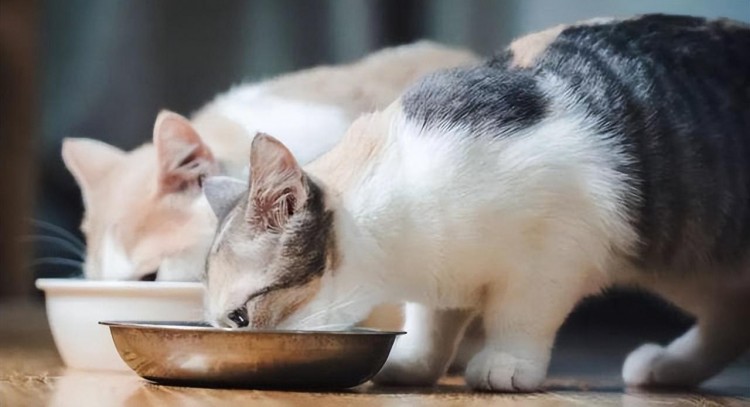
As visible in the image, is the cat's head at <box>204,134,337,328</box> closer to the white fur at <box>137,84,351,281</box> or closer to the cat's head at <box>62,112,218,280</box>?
the cat's head at <box>62,112,218,280</box>

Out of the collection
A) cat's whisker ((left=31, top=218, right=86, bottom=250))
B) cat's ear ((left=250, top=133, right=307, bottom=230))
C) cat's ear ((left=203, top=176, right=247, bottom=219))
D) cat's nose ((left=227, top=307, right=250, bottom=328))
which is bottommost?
cat's whisker ((left=31, top=218, right=86, bottom=250))

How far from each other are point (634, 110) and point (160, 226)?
65cm

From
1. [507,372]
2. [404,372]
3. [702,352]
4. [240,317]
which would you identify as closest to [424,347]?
[404,372]

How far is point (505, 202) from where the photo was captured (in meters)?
1.12

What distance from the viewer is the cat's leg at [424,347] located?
1247 mm

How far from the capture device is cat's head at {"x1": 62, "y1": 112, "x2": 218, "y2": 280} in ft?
4.46

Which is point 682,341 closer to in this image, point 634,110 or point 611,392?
point 611,392

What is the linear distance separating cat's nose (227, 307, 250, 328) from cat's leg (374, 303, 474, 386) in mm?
211

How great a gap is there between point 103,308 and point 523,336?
52 centimetres

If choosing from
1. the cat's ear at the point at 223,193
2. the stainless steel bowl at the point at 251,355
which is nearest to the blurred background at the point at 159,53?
the cat's ear at the point at 223,193

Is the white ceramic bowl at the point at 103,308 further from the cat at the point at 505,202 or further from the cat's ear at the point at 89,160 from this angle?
the cat's ear at the point at 89,160

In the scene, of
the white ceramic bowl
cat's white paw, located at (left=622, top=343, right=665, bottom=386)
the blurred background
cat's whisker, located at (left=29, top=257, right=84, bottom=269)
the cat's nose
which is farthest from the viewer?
cat's whisker, located at (left=29, top=257, right=84, bottom=269)

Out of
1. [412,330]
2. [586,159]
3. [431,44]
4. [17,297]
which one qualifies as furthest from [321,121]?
[17,297]

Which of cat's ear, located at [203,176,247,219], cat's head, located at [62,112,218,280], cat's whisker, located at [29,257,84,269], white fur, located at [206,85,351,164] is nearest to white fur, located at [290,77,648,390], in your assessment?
cat's ear, located at [203,176,247,219]
